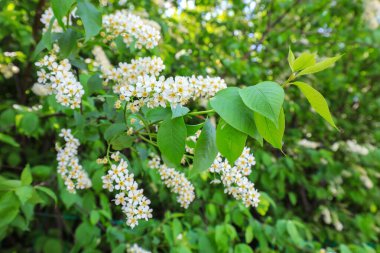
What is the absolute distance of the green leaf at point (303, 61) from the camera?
755 mm

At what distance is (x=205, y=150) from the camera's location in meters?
0.76

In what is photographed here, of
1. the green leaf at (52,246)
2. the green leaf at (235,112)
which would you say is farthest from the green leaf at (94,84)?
the green leaf at (52,246)

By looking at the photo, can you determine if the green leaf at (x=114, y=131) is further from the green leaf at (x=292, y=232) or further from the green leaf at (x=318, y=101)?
the green leaf at (x=292, y=232)

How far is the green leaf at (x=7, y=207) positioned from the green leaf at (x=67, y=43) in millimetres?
475

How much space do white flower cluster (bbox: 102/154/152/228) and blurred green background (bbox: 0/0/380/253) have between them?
39 cm

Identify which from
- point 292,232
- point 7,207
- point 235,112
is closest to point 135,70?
point 235,112

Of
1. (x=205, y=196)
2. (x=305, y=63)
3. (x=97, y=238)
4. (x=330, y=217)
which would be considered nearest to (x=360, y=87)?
(x=330, y=217)

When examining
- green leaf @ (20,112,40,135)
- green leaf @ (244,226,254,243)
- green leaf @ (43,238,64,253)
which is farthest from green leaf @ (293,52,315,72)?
green leaf @ (43,238,64,253)

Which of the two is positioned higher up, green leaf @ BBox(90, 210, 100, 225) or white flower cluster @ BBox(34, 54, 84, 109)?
white flower cluster @ BBox(34, 54, 84, 109)

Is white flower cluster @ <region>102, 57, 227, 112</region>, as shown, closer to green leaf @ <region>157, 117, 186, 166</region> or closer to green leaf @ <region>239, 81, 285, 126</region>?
green leaf @ <region>157, 117, 186, 166</region>

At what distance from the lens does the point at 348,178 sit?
11.6 ft

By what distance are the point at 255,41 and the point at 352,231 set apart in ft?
6.47

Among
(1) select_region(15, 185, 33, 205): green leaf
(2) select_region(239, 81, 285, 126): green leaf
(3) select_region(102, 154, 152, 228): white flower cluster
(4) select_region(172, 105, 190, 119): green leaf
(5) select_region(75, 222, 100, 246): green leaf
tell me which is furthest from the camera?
(5) select_region(75, 222, 100, 246): green leaf

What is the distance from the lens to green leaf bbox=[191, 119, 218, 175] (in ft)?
2.44
